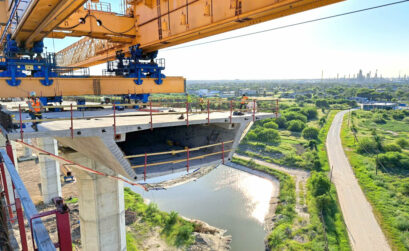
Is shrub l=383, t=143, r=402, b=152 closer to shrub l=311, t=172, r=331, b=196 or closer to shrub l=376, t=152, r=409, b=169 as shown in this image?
shrub l=376, t=152, r=409, b=169

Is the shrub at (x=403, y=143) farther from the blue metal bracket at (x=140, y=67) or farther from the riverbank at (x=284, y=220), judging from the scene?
the blue metal bracket at (x=140, y=67)

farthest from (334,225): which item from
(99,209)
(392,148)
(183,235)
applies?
(392,148)

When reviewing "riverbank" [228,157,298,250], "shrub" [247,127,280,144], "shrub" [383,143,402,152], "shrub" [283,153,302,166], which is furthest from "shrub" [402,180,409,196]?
"shrub" [247,127,280,144]

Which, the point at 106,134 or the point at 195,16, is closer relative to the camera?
the point at 106,134

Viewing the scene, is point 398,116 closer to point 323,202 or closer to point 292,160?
point 292,160

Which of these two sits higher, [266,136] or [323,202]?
[266,136]
